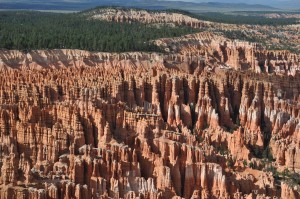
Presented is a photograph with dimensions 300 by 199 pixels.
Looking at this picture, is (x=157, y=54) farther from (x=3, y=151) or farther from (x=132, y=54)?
(x=3, y=151)

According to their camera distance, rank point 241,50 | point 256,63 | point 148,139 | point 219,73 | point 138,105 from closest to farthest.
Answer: point 148,139 < point 138,105 < point 219,73 < point 256,63 < point 241,50

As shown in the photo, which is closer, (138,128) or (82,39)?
(138,128)

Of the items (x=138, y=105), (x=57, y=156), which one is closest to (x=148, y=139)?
(x=57, y=156)

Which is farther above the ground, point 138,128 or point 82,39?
point 82,39

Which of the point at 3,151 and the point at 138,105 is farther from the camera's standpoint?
the point at 138,105

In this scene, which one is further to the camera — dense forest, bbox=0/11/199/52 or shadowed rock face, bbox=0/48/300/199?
dense forest, bbox=0/11/199/52

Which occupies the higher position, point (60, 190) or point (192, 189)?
point (60, 190)

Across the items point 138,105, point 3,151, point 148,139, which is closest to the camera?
point 3,151

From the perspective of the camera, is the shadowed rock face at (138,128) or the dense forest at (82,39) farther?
the dense forest at (82,39)
